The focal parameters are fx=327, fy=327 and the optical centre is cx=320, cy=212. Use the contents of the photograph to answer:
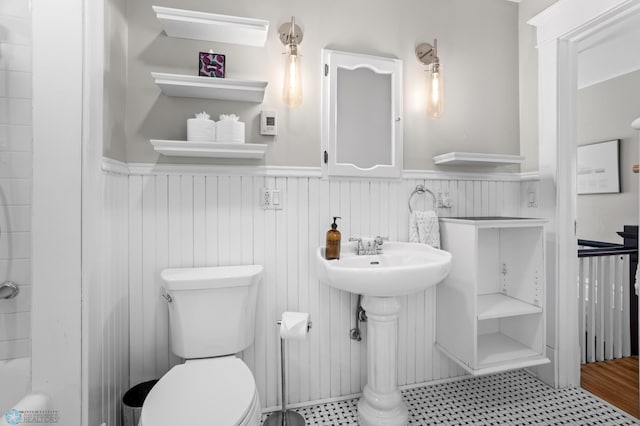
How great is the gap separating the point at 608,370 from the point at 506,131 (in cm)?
173

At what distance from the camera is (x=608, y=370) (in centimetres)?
217

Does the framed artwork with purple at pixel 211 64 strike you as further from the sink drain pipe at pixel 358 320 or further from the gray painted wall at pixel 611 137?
the gray painted wall at pixel 611 137

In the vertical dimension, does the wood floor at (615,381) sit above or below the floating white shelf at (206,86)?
below

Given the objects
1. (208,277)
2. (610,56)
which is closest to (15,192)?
(208,277)

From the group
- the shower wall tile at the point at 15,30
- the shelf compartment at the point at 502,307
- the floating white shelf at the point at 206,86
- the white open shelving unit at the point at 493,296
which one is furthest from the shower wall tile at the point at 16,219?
the shelf compartment at the point at 502,307

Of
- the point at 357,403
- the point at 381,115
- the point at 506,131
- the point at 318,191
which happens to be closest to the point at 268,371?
the point at 357,403

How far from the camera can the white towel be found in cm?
187

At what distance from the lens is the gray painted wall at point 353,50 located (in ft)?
5.28

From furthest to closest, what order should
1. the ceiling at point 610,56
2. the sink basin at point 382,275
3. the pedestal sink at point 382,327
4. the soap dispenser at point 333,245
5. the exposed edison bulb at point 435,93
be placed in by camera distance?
the ceiling at point 610,56, the exposed edison bulb at point 435,93, the soap dispenser at point 333,245, the pedestal sink at point 382,327, the sink basin at point 382,275

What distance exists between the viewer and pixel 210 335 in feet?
4.83

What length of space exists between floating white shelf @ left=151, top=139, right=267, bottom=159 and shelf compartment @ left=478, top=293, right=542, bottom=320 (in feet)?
4.81

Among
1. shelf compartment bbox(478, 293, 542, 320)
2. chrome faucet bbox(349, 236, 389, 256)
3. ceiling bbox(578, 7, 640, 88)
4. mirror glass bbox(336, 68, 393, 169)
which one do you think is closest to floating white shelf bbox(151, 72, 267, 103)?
mirror glass bbox(336, 68, 393, 169)

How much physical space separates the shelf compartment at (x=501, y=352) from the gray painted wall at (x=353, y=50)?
1128 mm

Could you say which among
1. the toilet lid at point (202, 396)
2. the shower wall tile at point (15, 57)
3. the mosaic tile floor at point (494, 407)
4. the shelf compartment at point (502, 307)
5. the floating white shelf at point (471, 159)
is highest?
the shower wall tile at point (15, 57)
